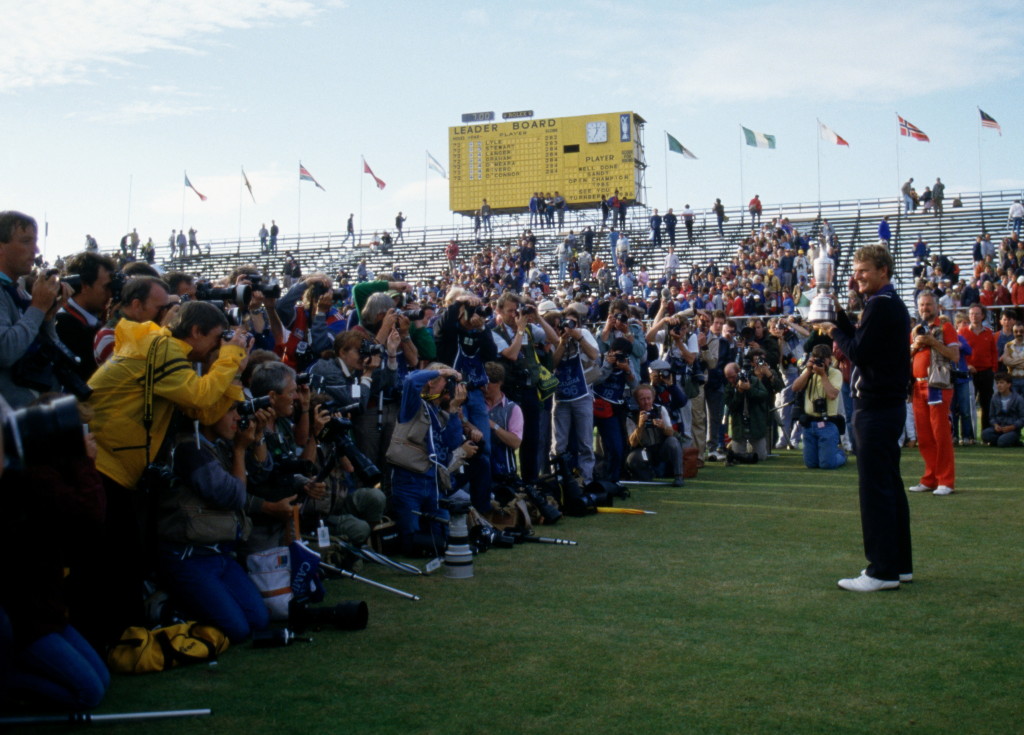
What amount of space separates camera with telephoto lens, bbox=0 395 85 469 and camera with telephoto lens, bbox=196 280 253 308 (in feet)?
14.2

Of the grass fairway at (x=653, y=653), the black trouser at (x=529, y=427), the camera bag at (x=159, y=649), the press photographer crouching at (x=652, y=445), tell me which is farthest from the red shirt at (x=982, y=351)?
the camera bag at (x=159, y=649)

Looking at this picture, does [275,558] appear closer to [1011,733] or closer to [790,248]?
[1011,733]

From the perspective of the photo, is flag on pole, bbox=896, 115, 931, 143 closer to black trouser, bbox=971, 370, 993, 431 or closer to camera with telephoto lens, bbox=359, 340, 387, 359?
black trouser, bbox=971, 370, 993, 431

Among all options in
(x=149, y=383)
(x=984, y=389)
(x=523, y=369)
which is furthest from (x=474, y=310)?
(x=984, y=389)

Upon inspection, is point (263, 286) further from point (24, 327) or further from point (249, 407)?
point (24, 327)

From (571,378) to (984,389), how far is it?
9.08m

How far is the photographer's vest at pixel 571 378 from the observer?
11.1m

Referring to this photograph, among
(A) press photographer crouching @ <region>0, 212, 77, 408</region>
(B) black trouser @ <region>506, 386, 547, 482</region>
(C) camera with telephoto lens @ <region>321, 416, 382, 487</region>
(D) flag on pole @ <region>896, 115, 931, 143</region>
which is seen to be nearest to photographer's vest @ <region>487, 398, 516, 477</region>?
(B) black trouser @ <region>506, 386, 547, 482</region>

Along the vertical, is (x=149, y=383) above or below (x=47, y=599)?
above

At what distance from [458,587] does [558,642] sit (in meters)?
1.53

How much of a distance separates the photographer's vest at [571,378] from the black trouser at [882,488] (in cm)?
487

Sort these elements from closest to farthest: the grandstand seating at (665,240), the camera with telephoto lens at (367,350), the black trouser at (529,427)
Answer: the camera with telephoto lens at (367,350)
the black trouser at (529,427)
the grandstand seating at (665,240)

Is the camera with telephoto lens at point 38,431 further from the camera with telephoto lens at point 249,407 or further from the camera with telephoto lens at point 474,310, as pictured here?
the camera with telephoto lens at point 474,310

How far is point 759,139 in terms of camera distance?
4350 centimetres
